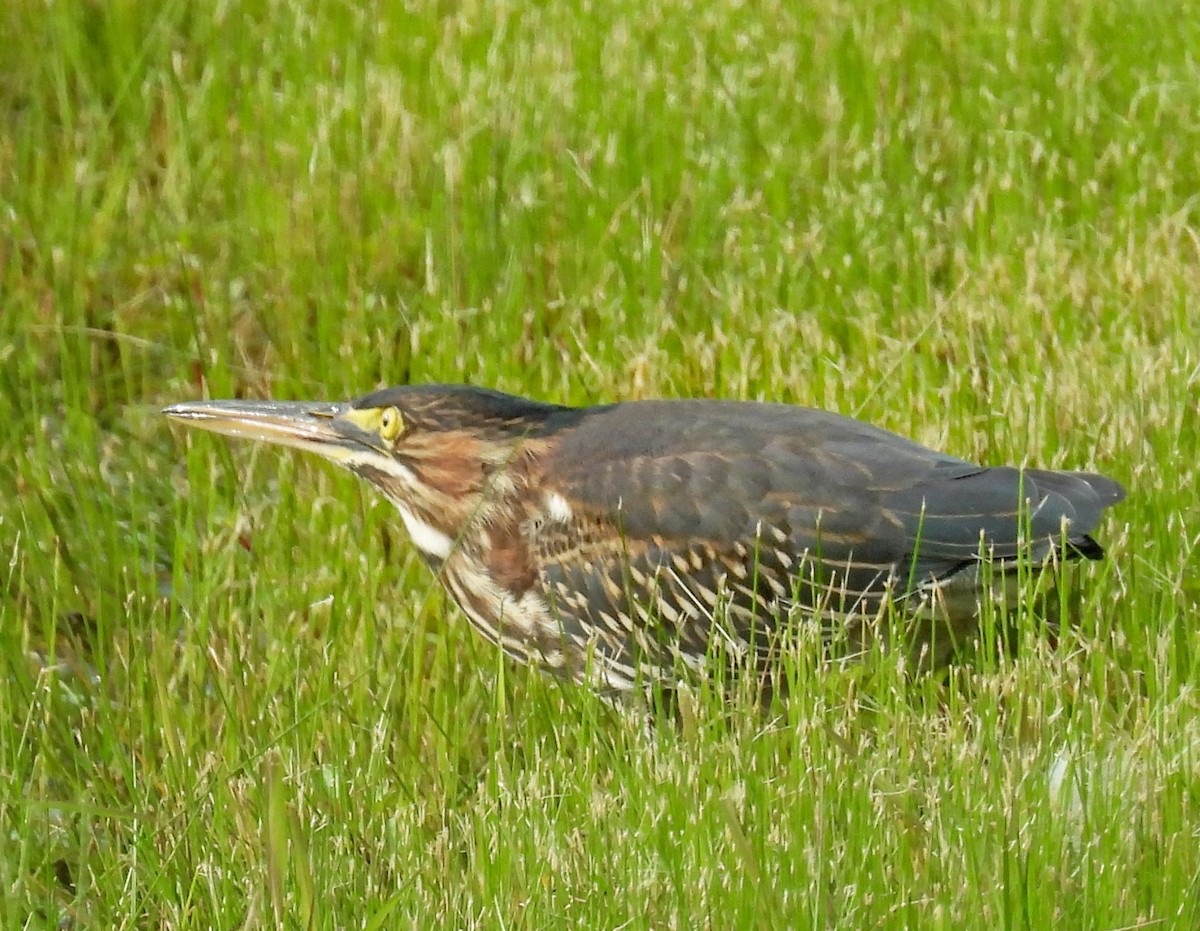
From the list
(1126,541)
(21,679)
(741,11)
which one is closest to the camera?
(21,679)

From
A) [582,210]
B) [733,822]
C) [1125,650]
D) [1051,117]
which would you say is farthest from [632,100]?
[733,822]

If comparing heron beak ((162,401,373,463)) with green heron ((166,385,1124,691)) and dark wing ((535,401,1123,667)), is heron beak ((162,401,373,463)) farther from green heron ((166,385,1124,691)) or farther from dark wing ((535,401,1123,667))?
dark wing ((535,401,1123,667))

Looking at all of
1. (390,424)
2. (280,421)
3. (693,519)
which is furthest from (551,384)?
(693,519)

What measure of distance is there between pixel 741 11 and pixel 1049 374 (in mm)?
3161

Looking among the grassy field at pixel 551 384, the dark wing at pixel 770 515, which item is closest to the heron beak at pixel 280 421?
the grassy field at pixel 551 384

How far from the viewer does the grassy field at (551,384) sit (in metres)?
3.01

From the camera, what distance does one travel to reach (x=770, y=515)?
4055 millimetres

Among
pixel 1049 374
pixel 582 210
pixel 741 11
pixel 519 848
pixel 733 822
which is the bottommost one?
pixel 519 848

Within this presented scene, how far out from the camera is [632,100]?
21.6 feet

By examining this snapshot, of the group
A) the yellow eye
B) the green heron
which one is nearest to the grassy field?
the green heron

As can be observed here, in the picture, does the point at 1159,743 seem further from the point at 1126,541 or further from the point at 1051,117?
the point at 1051,117

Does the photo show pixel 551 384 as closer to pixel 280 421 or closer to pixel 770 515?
pixel 280 421

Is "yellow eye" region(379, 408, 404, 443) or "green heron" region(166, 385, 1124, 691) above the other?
"yellow eye" region(379, 408, 404, 443)

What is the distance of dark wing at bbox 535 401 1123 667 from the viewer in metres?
4.04
